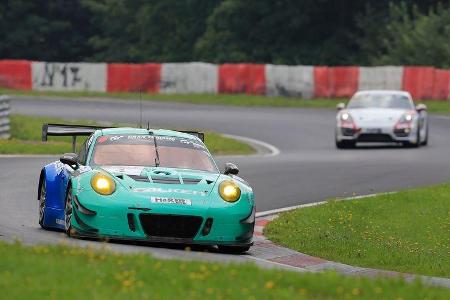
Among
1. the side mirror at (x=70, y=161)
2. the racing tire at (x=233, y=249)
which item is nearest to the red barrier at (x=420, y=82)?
the racing tire at (x=233, y=249)

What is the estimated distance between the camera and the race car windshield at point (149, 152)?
13000 mm

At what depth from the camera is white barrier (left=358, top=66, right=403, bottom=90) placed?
4603cm

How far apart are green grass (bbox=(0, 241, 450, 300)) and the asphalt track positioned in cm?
205

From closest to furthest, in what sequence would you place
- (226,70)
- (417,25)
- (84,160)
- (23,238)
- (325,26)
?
1. (23,238)
2. (84,160)
3. (226,70)
4. (417,25)
5. (325,26)

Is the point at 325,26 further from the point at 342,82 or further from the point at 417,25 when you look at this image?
the point at 342,82

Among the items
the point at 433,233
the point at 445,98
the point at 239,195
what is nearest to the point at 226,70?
the point at 445,98

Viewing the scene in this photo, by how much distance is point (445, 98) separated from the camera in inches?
1785

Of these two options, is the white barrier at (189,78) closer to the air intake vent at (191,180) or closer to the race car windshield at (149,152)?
the race car windshield at (149,152)

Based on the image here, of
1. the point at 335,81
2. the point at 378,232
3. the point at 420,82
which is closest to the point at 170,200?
the point at 378,232

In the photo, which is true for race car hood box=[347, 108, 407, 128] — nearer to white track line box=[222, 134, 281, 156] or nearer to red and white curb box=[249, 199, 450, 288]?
white track line box=[222, 134, 281, 156]

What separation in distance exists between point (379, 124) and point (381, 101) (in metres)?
1.52

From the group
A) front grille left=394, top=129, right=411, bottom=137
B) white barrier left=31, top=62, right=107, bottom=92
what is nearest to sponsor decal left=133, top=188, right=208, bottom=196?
front grille left=394, top=129, right=411, bottom=137

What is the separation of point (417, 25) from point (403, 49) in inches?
49.3

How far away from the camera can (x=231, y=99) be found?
48094 mm
